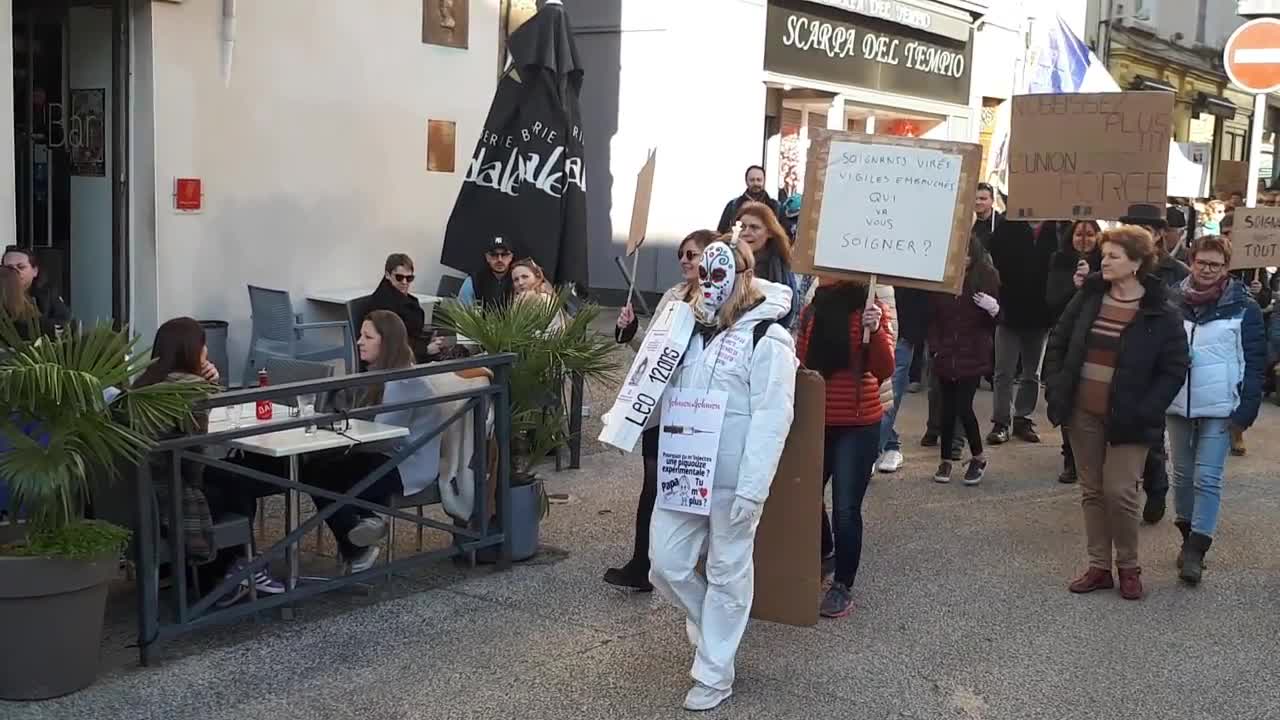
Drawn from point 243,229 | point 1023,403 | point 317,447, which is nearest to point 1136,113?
point 1023,403

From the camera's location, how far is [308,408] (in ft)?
21.5

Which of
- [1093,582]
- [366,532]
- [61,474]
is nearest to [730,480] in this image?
[366,532]

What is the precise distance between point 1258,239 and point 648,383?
6658 mm

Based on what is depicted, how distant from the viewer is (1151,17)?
81.5 ft

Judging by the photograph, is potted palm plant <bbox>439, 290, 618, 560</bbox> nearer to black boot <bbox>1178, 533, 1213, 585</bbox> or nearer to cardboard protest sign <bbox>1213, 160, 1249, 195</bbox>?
black boot <bbox>1178, 533, 1213, 585</bbox>

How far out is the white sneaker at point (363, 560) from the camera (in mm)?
6316

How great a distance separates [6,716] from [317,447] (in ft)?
5.07

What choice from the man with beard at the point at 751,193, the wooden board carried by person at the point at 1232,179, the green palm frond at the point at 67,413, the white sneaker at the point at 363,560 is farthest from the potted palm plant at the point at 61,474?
the wooden board carried by person at the point at 1232,179

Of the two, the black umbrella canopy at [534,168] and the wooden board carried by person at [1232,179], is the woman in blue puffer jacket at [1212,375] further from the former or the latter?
the wooden board carried by person at [1232,179]

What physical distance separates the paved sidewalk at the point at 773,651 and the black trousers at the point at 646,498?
19cm

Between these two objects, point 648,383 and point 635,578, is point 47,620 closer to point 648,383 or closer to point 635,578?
point 648,383

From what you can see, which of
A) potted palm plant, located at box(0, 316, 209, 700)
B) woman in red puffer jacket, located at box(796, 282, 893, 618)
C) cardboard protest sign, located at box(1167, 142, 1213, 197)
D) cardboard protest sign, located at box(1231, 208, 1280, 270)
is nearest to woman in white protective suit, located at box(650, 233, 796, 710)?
woman in red puffer jacket, located at box(796, 282, 893, 618)

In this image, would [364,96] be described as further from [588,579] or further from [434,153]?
[588,579]

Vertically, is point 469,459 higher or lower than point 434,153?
lower
